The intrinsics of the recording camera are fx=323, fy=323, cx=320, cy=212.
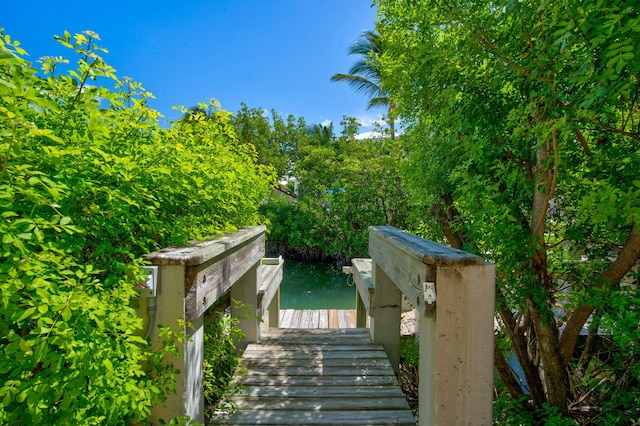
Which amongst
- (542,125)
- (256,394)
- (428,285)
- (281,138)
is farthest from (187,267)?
(281,138)

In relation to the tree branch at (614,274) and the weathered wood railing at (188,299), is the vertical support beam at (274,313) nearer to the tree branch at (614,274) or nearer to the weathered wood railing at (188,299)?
the weathered wood railing at (188,299)

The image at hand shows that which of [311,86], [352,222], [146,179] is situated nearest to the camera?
[146,179]

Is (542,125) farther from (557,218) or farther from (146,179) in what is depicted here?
(146,179)

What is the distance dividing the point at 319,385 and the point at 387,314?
0.96m

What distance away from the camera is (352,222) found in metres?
11.0

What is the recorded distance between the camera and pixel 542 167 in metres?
1.69

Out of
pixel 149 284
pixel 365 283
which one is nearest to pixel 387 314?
pixel 365 283

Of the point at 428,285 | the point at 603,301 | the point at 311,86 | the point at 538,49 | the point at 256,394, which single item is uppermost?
the point at 311,86

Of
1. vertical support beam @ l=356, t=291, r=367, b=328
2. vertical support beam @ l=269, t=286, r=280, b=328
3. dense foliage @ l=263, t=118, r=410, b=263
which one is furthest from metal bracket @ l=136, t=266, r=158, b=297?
dense foliage @ l=263, t=118, r=410, b=263

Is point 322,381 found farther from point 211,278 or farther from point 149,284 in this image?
point 149,284

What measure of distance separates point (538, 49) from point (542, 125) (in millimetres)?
422

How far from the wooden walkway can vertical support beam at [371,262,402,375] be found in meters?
0.12

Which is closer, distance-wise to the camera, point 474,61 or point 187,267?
point 187,267

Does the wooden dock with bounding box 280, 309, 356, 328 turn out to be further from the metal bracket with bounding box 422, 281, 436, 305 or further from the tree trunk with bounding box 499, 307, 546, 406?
the metal bracket with bounding box 422, 281, 436, 305
